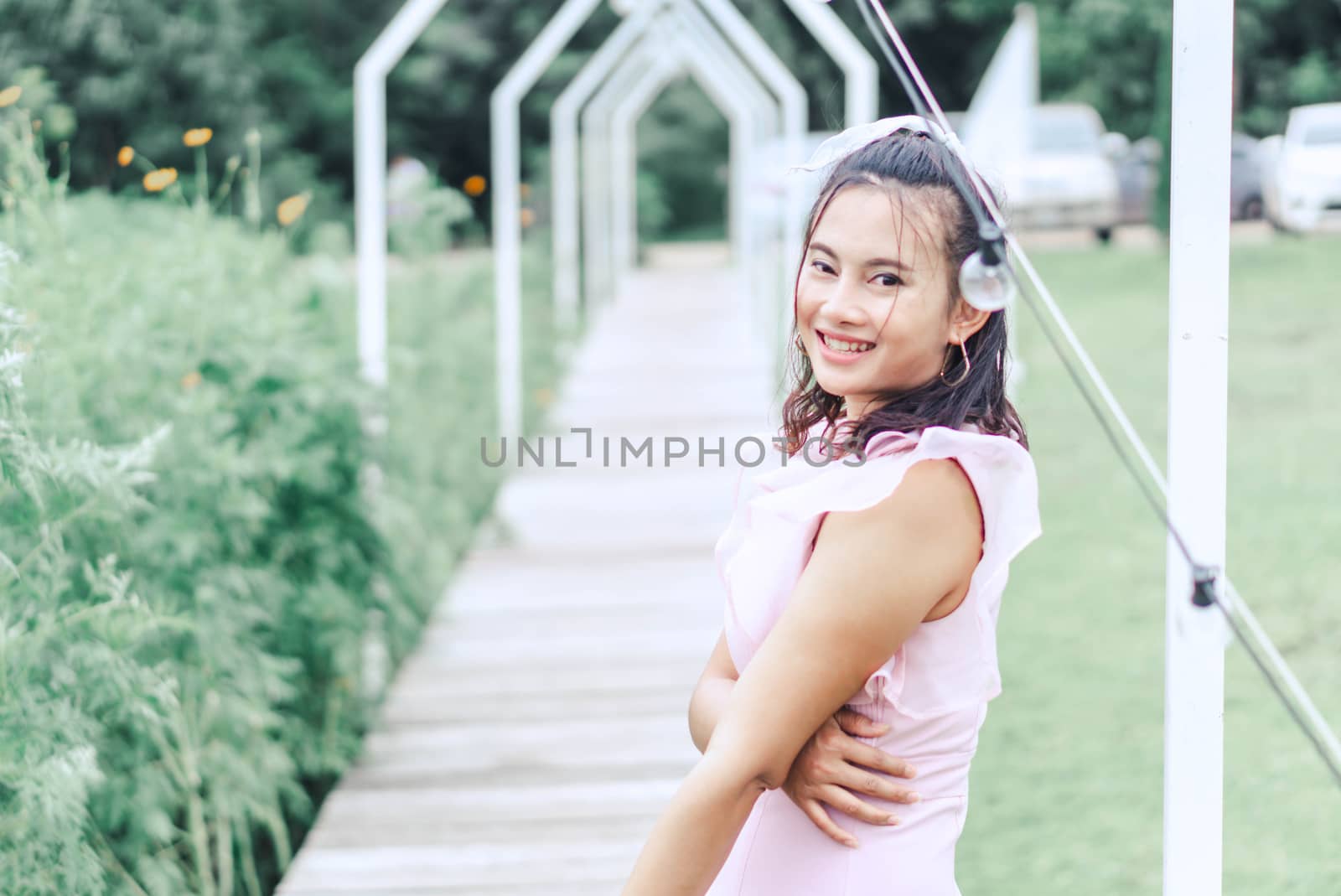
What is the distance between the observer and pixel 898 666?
1.29 m

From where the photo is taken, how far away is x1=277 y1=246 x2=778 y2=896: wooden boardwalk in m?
3.12

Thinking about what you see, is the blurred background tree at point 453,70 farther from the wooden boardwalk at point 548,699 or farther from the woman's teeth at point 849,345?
the woman's teeth at point 849,345

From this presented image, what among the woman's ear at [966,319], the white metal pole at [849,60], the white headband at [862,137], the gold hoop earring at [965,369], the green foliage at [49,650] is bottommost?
the green foliage at [49,650]

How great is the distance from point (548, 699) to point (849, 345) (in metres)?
2.92

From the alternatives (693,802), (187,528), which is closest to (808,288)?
(693,802)

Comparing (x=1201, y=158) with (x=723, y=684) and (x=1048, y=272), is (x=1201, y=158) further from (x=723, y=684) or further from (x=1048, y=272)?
(x=1048, y=272)

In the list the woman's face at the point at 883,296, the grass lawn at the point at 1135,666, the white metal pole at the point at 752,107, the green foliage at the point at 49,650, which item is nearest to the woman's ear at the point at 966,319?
the woman's face at the point at 883,296

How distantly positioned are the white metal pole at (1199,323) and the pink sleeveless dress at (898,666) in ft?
0.62

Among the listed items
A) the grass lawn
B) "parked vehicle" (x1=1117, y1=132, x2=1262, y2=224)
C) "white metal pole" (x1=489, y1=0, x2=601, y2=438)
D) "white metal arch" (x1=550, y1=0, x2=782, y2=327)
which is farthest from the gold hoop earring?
"parked vehicle" (x1=1117, y1=132, x2=1262, y2=224)

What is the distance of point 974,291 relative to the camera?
120cm

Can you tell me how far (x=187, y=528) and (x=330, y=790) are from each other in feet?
3.81

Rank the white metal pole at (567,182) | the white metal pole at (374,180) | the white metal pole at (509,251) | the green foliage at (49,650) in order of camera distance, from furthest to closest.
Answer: the white metal pole at (567,182)
the white metal pole at (509,251)
the white metal pole at (374,180)
the green foliage at (49,650)

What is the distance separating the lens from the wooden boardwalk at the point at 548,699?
10.2 feet

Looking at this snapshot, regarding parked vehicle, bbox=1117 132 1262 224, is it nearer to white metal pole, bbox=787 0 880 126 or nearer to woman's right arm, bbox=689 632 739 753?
white metal pole, bbox=787 0 880 126
